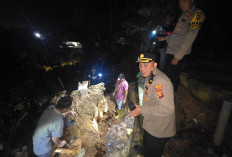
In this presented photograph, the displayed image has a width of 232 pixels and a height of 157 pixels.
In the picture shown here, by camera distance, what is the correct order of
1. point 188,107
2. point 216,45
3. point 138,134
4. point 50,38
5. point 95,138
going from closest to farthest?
point 138,134, point 188,107, point 95,138, point 216,45, point 50,38

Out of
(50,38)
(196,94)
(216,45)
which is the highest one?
(50,38)

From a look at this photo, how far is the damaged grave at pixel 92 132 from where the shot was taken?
3.46 meters

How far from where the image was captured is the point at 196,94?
3.81 m

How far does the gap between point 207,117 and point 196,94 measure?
32.0 inches

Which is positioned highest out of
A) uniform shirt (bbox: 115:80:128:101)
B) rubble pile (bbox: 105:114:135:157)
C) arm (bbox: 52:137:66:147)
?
uniform shirt (bbox: 115:80:128:101)

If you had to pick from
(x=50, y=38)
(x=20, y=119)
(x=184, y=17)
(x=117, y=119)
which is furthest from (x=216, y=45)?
(x=50, y=38)

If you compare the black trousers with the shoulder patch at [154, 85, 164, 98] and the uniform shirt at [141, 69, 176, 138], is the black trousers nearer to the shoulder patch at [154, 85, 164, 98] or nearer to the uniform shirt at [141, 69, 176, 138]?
the uniform shirt at [141, 69, 176, 138]

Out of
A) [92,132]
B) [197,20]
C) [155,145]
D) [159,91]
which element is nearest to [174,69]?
[197,20]

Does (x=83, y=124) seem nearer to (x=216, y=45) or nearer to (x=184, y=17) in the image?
(x=184, y=17)

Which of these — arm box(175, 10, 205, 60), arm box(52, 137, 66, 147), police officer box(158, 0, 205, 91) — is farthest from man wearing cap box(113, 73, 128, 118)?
arm box(175, 10, 205, 60)

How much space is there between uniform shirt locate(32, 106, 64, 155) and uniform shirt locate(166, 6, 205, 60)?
10.8ft

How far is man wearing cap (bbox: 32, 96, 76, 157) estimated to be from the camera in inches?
110

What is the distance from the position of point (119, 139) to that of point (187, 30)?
4.08 metres

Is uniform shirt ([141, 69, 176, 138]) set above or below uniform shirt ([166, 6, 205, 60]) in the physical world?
below
